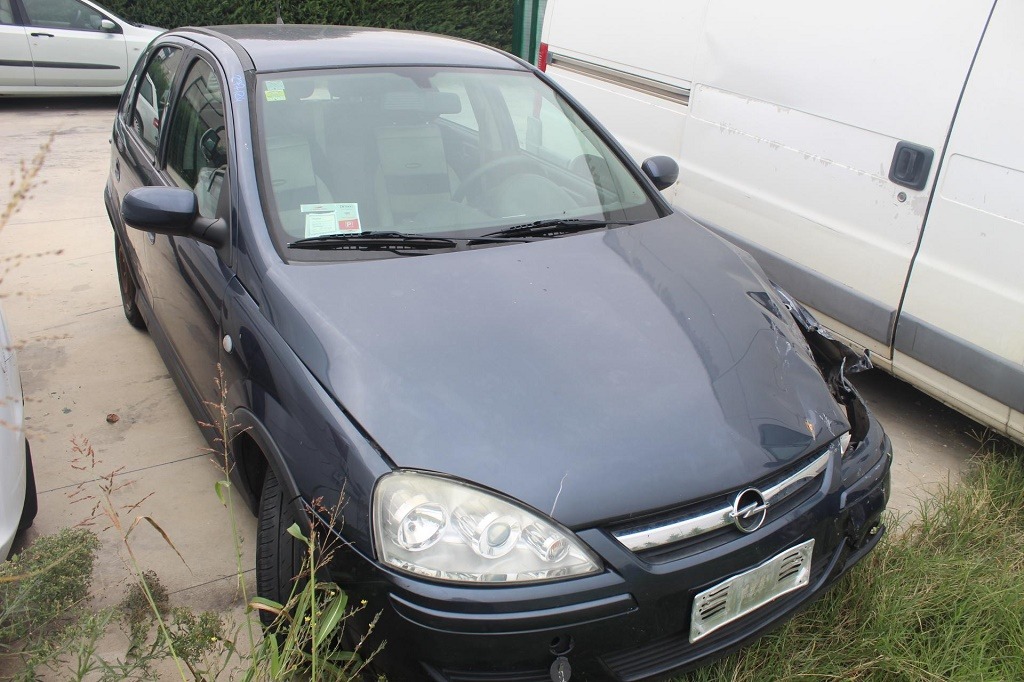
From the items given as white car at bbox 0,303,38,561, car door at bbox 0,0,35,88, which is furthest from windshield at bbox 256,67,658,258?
car door at bbox 0,0,35,88

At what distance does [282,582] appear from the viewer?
89.2 inches

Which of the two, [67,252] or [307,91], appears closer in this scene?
[307,91]

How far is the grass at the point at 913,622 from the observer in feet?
7.78

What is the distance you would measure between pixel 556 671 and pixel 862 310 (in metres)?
2.44

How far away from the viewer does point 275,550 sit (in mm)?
2283

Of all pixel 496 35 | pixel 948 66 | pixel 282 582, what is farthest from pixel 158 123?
pixel 496 35

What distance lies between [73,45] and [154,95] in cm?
605

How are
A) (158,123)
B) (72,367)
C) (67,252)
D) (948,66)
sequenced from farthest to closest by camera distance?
(67,252), (72,367), (158,123), (948,66)

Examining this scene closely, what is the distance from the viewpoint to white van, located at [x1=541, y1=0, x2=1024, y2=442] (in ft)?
10.5

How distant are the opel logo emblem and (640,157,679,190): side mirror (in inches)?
67.6

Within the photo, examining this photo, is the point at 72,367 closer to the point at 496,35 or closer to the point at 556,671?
the point at 556,671

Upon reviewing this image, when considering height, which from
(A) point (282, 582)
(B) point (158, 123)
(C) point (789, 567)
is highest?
(B) point (158, 123)

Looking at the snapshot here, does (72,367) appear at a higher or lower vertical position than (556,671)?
lower

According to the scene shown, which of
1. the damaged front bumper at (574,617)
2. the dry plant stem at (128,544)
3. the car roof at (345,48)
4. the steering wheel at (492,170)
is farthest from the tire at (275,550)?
the car roof at (345,48)
